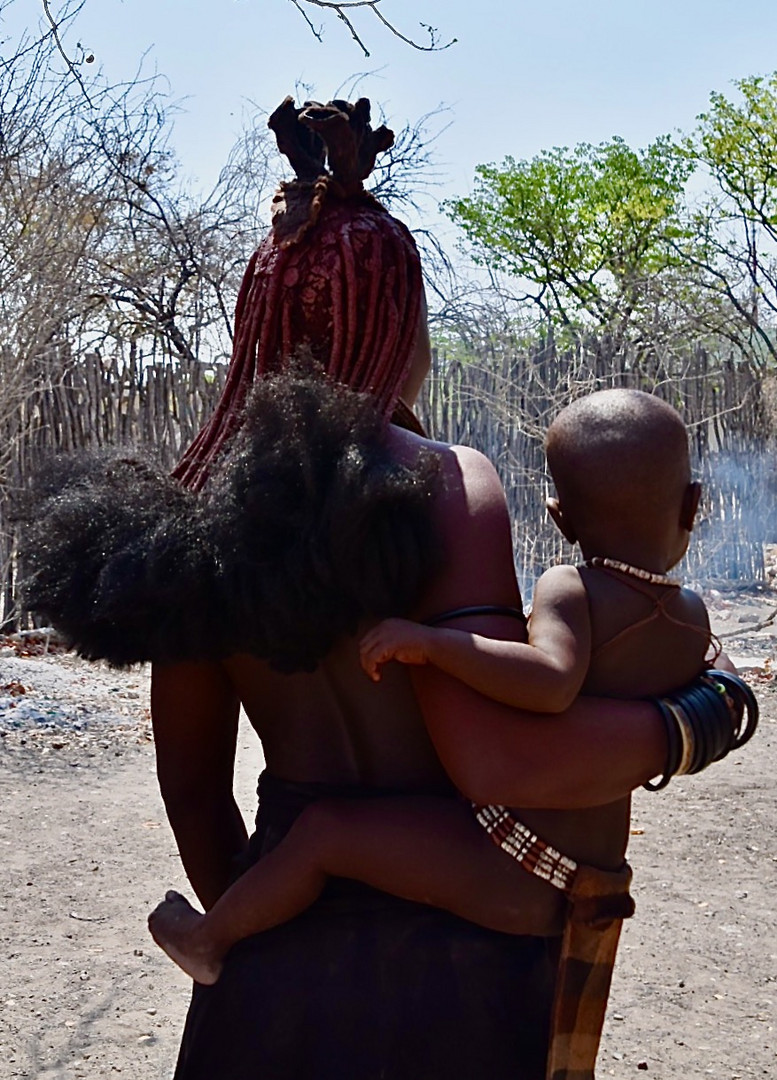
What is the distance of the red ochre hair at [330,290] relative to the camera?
1630 mm

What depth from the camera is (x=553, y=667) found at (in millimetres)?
1456

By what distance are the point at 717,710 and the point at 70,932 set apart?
305 cm

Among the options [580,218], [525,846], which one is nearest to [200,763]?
[525,846]

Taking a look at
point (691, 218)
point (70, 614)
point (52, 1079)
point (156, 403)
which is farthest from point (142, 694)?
point (691, 218)

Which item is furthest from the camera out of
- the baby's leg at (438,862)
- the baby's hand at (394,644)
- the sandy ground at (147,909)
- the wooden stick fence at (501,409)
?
the wooden stick fence at (501,409)

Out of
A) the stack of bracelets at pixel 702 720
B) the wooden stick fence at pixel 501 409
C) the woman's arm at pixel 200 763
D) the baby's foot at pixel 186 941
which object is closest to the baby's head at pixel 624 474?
the stack of bracelets at pixel 702 720

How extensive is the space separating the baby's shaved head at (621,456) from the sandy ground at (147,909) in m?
1.98

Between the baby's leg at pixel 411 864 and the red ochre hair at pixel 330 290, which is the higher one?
the red ochre hair at pixel 330 290

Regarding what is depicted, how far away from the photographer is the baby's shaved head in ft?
5.53

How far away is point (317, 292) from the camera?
1634 millimetres

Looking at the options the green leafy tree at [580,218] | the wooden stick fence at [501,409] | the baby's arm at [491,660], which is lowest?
the baby's arm at [491,660]

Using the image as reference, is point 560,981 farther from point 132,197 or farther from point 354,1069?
point 132,197

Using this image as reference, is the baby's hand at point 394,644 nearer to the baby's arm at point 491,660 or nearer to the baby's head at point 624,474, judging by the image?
the baby's arm at point 491,660

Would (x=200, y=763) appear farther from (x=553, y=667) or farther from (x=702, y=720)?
(x=702, y=720)
